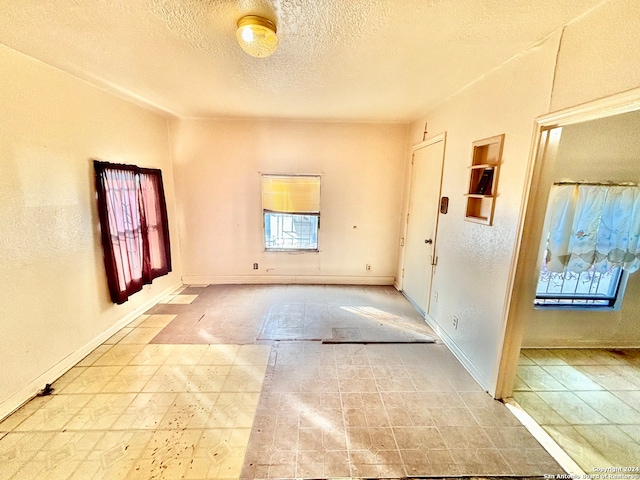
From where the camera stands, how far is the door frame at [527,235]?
5.14 ft

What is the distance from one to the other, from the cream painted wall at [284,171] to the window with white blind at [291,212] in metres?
0.11

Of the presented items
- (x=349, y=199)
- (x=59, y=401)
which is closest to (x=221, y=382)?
(x=59, y=401)

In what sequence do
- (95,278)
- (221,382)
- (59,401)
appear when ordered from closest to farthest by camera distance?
(59,401)
(221,382)
(95,278)

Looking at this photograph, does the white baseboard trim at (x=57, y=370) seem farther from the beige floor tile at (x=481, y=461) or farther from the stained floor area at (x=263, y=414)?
the beige floor tile at (x=481, y=461)

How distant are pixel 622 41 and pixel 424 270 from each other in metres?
2.45

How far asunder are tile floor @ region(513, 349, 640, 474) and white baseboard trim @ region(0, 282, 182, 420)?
357 cm

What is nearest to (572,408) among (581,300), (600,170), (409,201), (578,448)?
(578,448)

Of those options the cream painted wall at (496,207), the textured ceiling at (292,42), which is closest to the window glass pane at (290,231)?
the textured ceiling at (292,42)

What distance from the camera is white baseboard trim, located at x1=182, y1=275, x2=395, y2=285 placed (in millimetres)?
4254

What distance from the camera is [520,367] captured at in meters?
2.37

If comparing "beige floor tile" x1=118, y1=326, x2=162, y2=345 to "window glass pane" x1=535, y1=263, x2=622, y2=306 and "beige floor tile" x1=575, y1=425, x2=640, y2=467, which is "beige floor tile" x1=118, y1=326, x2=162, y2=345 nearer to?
"beige floor tile" x1=575, y1=425, x2=640, y2=467

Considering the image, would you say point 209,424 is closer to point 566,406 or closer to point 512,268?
point 512,268

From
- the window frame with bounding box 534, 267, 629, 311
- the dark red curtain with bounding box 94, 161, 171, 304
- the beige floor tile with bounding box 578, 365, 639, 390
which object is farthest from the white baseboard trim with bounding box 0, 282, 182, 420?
the beige floor tile with bounding box 578, 365, 639, 390

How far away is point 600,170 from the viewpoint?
7.42 ft
